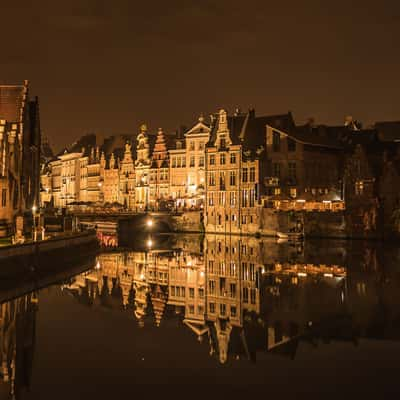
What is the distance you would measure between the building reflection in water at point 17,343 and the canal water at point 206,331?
5cm

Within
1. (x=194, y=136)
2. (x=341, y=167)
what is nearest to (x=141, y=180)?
(x=194, y=136)

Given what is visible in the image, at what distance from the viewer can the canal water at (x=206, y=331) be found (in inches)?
634

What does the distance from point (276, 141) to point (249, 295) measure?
1743 inches

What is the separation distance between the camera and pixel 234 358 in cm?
1811

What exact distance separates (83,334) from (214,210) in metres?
54.9

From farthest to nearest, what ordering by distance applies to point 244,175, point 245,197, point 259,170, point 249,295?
point 244,175 → point 245,197 → point 259,170 → point 249,295

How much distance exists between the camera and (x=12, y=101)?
54.2 m

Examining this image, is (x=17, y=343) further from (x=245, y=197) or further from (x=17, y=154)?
(x=245, y=197)

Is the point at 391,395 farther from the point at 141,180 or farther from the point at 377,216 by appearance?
the point at 141,180

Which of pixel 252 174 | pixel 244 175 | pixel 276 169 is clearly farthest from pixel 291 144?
pixel 244 175

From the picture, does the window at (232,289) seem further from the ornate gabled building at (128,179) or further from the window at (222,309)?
the ornate gabled building at (128,179)

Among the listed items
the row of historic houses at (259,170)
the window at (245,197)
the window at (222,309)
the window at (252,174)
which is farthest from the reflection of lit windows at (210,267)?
the window at (252,174)

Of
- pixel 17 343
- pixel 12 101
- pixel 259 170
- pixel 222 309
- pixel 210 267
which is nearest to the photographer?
pixel 17 343

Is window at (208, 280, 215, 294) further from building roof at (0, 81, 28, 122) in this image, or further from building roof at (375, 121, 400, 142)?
building roof at (375, 121, 400, 142)
